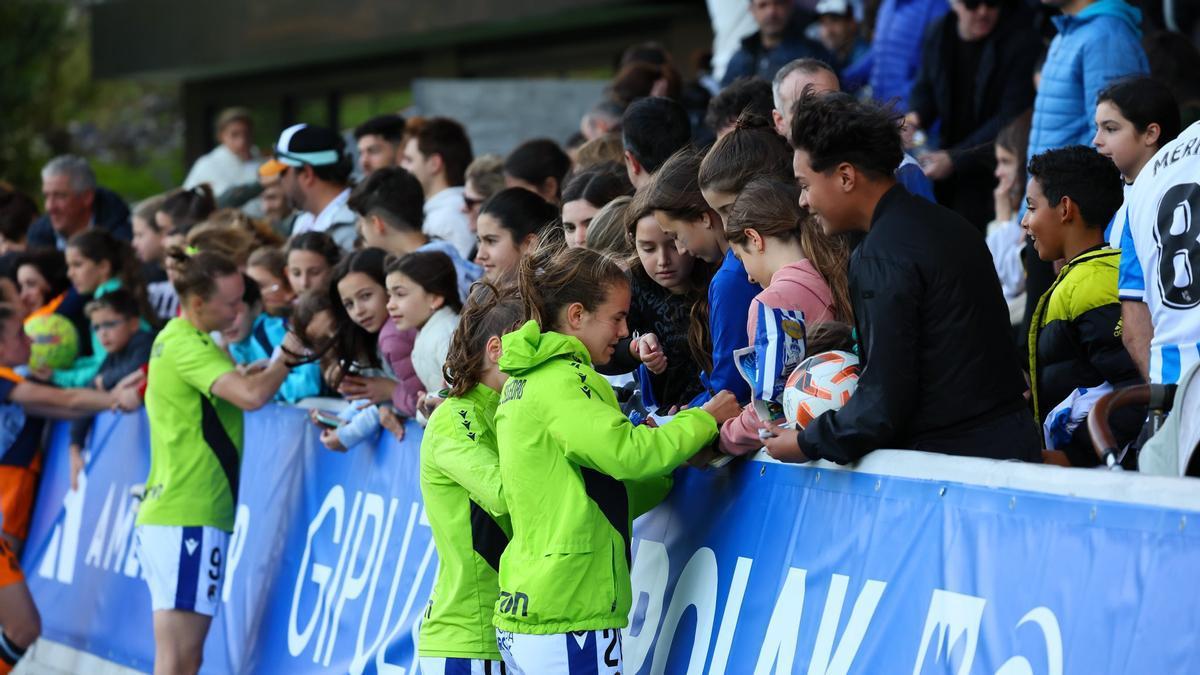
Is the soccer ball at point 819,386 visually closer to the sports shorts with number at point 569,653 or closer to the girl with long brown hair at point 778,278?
the girl with long brown hair at point 778,278

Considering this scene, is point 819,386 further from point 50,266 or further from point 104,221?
point 104,221

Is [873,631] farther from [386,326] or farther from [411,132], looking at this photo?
[411,132]

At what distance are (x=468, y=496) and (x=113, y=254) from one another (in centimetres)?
624

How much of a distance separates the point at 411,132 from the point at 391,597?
3862 millimetres

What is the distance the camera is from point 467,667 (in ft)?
18.1

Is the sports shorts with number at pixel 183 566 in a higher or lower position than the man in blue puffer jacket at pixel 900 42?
lower

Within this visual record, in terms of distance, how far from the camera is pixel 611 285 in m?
5.22

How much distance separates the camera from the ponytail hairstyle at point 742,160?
552 centimetres

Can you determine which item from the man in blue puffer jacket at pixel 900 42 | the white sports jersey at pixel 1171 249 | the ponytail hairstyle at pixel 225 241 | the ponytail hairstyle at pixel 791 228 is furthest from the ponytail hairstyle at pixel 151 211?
the white sports jersey at pixel 1171 249

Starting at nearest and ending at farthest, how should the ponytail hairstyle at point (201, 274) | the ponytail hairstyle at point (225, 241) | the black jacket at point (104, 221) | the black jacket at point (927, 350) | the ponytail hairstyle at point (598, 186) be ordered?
1. the black jacket at point (927, 350)
2. the ponytail hairstyle at point (598, 186)
3. the ponytail hairstyle at point (201, 274)
4. the ponytail hairstyle at point (225, 241)
5. the black jacket at point (104, 221)

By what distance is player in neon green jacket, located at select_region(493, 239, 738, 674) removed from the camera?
4891 mm

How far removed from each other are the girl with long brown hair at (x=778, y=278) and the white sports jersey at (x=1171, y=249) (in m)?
0.90

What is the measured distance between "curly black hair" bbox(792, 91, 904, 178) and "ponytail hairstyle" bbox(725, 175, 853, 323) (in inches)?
20.5

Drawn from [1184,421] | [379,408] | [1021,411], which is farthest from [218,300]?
[1184,421]
